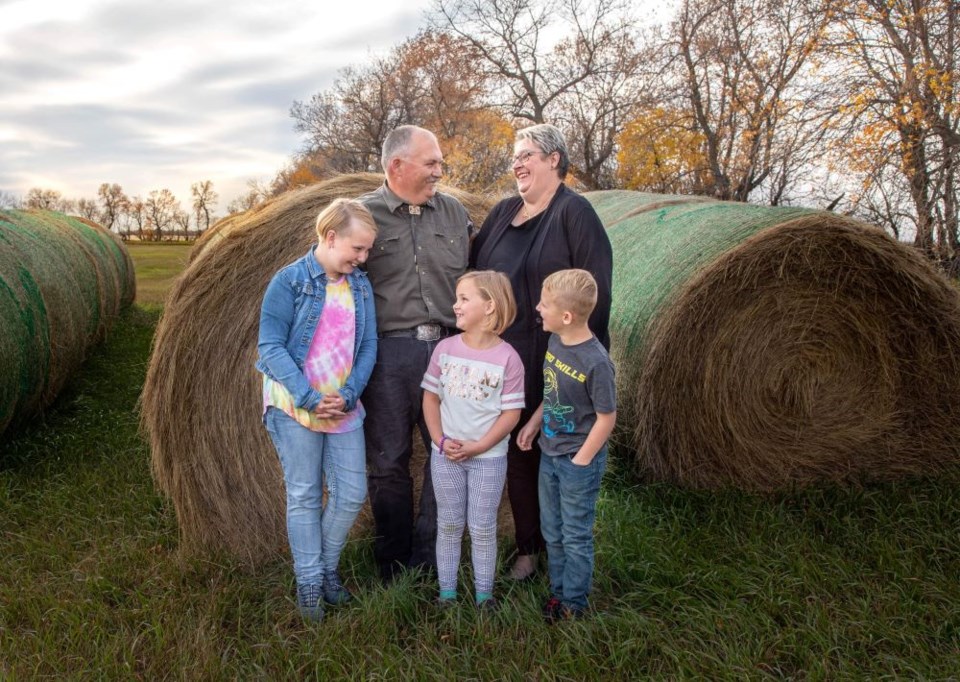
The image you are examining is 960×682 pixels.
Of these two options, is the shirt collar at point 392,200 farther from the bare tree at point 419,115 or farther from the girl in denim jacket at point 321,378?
the bare tree at point 419,115

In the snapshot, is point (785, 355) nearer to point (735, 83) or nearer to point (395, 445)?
point (395, 445)

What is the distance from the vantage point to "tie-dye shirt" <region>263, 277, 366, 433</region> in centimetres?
316

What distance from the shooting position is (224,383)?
3.93 metres

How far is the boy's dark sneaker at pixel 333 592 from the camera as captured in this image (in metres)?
3.26

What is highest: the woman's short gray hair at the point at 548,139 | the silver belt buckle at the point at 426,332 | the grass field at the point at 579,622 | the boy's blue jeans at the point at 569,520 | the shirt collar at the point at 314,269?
the woman's short gray hair at the point at 548,139

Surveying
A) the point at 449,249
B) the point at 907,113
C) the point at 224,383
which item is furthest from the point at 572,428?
the point at 907,113

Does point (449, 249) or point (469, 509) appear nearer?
point (469, 509)

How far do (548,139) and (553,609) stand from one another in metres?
1.94

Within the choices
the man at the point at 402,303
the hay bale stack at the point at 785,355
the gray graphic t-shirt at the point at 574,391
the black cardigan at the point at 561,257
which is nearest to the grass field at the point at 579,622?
the hay bale stack at the point at 785,355

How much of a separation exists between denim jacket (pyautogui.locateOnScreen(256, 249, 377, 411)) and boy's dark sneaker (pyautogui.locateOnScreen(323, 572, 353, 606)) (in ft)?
2.51

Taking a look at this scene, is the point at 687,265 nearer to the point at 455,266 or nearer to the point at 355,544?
the point at 455,266

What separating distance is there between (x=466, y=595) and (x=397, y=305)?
1278 mm

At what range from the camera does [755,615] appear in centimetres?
312

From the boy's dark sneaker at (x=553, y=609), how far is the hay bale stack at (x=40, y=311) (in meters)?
3.93
